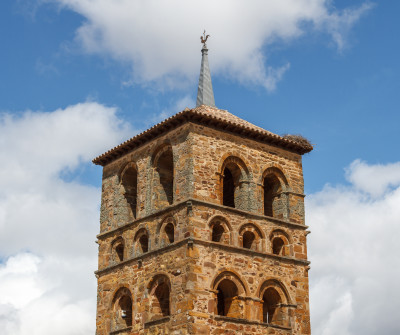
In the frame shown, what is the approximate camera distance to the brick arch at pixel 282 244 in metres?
28.4

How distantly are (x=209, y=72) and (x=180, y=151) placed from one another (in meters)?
8.17

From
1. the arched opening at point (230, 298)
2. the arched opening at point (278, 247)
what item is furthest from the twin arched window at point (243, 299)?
the arched opening at point (278, 247)

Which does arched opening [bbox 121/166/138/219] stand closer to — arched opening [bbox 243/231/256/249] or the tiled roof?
the tiled roof

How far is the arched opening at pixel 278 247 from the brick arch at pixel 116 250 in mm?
5028

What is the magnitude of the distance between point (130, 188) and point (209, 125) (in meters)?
4.02

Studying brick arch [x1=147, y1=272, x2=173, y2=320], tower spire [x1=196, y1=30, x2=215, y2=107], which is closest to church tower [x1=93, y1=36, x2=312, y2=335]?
brick arch [x1=147, y1=272, x2=173, y2=320]

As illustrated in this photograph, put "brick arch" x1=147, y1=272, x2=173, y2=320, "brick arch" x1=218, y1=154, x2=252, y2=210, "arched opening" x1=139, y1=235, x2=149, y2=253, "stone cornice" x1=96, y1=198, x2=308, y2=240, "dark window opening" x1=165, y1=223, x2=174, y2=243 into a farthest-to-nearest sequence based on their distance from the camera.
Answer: "arched opening" x1=139, y1=235, x2=149, y2=253 < "brick arch" x1=218, y1=154, x2=252, y2=210 < "dark window opening" x1=165, y1=223, x2=174, y2=243 < "brick arch" x1=147, y1=272, x2=173, y2=320 < "stone cornice" x1=96, y1=198, x2=308, y2=240

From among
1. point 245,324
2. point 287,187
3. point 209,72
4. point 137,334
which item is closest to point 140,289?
point 137,334

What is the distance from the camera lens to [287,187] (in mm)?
29469

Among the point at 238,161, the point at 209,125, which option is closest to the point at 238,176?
the point at 238,161

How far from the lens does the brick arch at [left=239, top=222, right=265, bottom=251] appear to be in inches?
1091

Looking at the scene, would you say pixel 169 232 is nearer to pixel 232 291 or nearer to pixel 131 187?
pixel 232 291

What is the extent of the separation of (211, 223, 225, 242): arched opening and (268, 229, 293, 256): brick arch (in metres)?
2.02

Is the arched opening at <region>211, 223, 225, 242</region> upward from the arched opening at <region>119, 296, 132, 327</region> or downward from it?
upward
